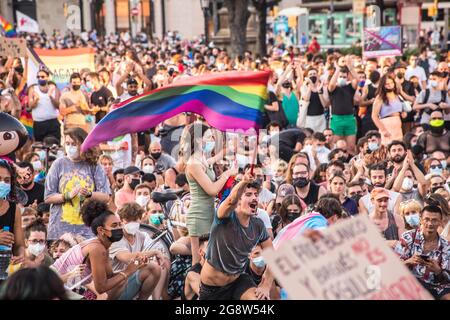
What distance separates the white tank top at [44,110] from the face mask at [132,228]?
6905 mm

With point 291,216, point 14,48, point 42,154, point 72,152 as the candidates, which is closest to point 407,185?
point 291,216

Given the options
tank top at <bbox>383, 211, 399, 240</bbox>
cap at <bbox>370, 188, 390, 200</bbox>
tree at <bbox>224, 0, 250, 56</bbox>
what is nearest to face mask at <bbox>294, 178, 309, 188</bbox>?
cap at <bbox>370, 188, 390, 200</bbox>

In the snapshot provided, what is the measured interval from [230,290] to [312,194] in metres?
2.91

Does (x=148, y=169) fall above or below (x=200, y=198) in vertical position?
below

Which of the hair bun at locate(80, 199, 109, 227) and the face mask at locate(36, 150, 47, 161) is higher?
the hair bun at locate(80, 199, 109, 227)

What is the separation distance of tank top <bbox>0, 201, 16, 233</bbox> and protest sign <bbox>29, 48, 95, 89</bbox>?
11256mm

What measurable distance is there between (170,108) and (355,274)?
8.92 feet

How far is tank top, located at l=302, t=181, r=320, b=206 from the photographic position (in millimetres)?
9219

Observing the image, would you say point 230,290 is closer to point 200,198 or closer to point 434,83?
point 200,198

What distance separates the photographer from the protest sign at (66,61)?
1820 centimetres

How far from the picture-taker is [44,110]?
47.8 feet

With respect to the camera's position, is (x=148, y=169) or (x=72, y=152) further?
(x=148, y=169)

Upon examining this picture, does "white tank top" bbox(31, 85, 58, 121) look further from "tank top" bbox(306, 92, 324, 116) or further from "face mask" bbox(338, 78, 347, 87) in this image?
"face mask" bbox(338, 78, 347, 87)

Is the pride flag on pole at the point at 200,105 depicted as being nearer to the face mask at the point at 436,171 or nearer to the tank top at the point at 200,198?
the tank top at the point at 200,198
